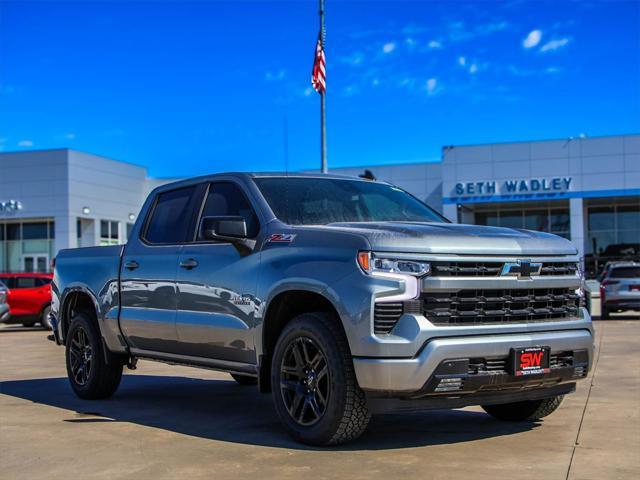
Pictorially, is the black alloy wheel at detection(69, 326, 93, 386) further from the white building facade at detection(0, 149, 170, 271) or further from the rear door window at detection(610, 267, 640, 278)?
the white building facade at detection(0, 149, 170, 271)

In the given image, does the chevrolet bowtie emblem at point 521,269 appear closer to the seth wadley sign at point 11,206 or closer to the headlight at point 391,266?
the headlight at point 391,266

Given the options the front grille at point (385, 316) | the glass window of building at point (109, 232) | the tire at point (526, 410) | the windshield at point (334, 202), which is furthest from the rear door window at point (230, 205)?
the glass window of building at point (109, 232)

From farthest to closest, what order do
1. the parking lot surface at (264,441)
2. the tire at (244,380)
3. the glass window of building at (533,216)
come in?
the glass window of building at (533,216) < the tire at (244,380) < the parking lot surface at (264,441)

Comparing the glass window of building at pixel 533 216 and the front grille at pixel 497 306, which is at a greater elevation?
the glass window of building at pixel 533 216

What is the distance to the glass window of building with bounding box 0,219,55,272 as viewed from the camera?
171 ft

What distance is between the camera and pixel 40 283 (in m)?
21.8

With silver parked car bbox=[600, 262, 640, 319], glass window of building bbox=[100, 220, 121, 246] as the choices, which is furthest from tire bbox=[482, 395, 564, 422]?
glass window of building bbox=[100, 220, 121, 246]

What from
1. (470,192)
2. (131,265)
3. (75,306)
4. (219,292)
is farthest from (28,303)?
(470,192)

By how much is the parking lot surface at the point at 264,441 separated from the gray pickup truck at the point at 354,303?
0.31 metres

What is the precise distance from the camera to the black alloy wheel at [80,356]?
8.11 metres

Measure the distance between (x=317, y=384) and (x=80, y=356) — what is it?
3.61m

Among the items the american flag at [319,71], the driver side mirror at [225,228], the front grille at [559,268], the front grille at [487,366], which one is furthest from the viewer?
the american flag at [319,71]

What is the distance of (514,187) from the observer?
47.9m

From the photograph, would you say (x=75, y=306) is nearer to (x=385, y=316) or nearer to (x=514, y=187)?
(x=385, y=316)
